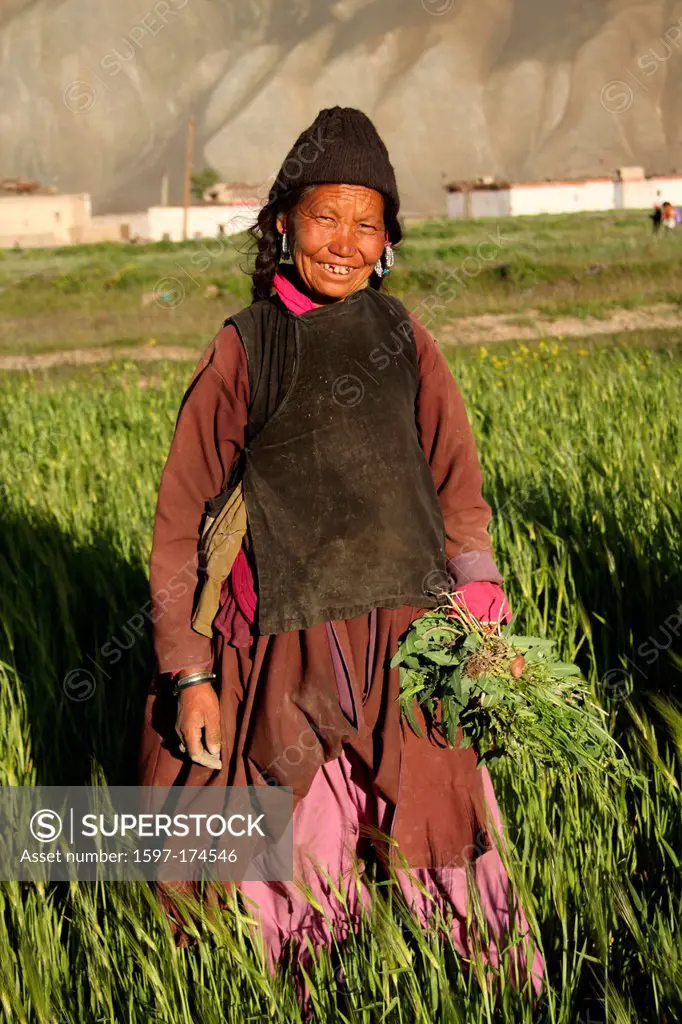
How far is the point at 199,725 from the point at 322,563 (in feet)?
1.14

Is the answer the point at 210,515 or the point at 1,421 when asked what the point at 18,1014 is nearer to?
the point at 210,515

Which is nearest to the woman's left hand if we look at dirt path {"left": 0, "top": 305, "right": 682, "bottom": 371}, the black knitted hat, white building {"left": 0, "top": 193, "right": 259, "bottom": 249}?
the black knitted hat

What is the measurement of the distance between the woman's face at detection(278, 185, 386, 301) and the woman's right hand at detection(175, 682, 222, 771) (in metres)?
0.73

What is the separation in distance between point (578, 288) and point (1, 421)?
1654 cm

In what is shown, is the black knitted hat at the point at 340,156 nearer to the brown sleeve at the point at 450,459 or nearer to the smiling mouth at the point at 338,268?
the smiling mouth at the point at 338,268

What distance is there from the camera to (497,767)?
95.8 inches

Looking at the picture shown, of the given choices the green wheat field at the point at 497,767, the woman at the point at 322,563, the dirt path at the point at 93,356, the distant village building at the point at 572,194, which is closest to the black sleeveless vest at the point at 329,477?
the woman at the point at 322,563

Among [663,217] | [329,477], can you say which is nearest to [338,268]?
[329,477]

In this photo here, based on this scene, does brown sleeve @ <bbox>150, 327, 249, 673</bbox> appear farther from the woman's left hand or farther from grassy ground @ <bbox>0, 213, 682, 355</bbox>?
grassy ground @ <bbox>0, 213, 682, 355</bbox>

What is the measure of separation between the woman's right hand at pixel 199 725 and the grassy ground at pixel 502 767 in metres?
0.26

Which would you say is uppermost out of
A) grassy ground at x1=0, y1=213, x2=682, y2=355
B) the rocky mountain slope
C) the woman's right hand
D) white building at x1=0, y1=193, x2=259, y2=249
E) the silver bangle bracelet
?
the rocky mountain slope

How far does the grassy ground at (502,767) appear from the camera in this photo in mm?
1795

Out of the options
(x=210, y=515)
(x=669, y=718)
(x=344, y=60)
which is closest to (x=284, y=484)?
(x=210, y=515)

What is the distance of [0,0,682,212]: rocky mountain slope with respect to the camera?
100m
